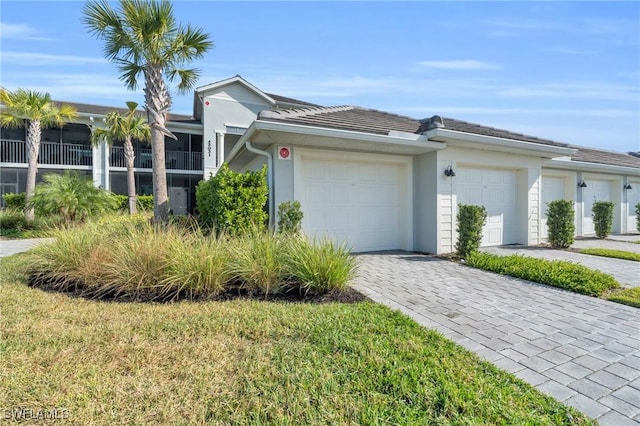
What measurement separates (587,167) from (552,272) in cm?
927

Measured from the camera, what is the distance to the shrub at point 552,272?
16.4 ft

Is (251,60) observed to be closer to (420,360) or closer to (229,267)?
(229,267)

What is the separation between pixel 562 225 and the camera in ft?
30.7

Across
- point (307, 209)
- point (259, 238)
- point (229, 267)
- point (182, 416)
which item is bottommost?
point (182, 416)

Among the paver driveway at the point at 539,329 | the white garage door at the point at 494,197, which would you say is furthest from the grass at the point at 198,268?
the white garage door at the point at 494,197

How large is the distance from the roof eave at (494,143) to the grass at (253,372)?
5655 mm

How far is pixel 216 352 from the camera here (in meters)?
2.79

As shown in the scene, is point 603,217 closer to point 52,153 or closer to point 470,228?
point 470,228

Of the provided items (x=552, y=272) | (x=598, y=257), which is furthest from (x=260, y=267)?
(x=598, y=257)

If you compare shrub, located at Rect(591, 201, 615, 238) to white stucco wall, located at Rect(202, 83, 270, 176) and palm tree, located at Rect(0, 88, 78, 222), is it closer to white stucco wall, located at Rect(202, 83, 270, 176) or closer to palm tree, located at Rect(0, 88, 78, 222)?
white stucco wall, located at Rect(202, 83, 270, 176)

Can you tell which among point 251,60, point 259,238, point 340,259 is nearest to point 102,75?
point 251,60

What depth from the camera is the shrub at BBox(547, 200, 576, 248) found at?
9.33m

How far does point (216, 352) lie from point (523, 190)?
10.6 metres

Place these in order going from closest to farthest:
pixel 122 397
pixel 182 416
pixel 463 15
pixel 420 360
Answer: pixel 182 416 → pixel 122 397 → pixel 420 360 → pixel 463 15
